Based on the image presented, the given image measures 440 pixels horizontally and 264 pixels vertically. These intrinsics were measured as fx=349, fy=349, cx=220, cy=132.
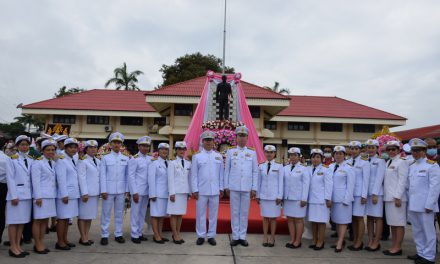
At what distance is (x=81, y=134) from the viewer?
78.5ft

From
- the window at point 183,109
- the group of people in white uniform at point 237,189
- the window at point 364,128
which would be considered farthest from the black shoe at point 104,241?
the window at point 364,128

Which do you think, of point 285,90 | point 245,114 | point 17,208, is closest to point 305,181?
point 17,208

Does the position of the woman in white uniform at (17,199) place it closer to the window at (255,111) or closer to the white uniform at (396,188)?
the white uniform at (396,188)

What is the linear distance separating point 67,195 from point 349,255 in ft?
14.0

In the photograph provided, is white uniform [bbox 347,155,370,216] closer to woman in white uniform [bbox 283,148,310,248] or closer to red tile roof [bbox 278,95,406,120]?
woman in white uniform [bbox 283,148,310,248]

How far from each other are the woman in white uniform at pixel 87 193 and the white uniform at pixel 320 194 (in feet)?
11.1

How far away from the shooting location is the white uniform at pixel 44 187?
481 cm

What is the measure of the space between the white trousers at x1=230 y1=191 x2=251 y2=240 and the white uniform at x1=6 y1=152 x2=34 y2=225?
2.98 m

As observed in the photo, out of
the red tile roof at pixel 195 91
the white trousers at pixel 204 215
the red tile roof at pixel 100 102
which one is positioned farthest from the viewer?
the red tile roof at pixel 100 102

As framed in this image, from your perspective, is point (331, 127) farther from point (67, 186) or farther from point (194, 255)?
point (67, 186)

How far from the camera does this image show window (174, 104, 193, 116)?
70.2 feet

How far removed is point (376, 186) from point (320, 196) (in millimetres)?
876

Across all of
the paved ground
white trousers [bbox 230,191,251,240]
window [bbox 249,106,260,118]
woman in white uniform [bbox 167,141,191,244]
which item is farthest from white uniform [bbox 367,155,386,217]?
window [bbox 249,106,260,118]

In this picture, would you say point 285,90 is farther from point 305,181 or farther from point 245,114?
point 305,181
